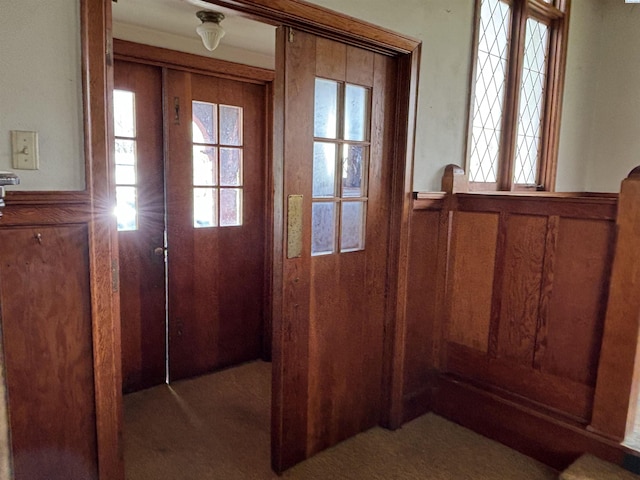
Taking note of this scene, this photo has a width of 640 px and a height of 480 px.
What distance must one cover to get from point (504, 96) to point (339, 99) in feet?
4.47

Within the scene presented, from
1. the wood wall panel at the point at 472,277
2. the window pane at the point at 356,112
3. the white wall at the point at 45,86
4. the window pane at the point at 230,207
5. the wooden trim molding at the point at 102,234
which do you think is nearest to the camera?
the white wall at the point at 45,86

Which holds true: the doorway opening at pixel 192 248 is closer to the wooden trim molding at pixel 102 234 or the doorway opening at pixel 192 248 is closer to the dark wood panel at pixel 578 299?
the wooden trim molding at pixel 102 234

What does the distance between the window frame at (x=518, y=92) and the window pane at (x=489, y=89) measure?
0.04 meters

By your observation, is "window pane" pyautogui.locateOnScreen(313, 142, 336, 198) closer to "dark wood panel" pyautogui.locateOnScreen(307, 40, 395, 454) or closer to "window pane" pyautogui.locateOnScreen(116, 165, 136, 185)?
"dark wood panel" pyautogui.locateOnScreen(307, 40, 395, 454)

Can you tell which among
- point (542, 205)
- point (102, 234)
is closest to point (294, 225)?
point (102, 234)

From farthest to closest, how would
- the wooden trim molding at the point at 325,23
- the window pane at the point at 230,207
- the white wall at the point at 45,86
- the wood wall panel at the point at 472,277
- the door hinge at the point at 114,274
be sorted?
1. the window pane at the point at 230,207
2. the wood wall panel at the point at 472,277
3. the wooden trim molding at the point at 325,23
4. the door hinge at the point at 114,274
5. the white wall at the point at 45,86

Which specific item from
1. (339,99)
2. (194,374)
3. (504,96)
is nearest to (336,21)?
(339,99)

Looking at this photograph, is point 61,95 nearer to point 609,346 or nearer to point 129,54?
point 129,54

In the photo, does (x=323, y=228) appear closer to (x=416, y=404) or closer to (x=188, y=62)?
(x=416, y=404)

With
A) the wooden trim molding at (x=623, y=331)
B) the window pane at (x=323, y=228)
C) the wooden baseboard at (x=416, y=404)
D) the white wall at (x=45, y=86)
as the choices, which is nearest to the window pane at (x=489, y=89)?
the wooden trim molding at (x=623, y=331)

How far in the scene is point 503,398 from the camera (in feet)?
7.77

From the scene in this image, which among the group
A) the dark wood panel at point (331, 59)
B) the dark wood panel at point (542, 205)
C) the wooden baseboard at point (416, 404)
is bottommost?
the wooden baseboard at point (416, 404)

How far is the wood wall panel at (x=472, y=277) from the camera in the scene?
7.96 feet

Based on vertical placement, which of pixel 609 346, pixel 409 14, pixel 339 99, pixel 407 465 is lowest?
pixel 407 465
